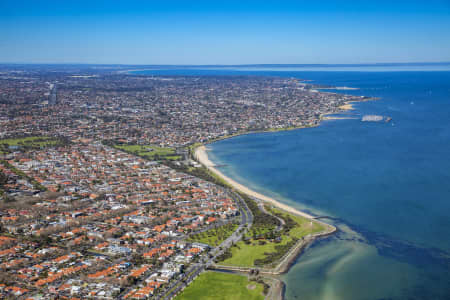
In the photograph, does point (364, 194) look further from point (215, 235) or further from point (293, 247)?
point (215, 235)

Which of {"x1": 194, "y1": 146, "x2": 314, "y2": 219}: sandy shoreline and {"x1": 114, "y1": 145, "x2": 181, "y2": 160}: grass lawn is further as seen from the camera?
{"x1": 114, "y1": 145, "x2": 181, "y2": 160}: grass lawn

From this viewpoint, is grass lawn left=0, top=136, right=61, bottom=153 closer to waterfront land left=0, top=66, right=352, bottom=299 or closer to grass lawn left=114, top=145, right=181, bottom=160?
waterfront land left=0, top=66, right=352, bottom=299

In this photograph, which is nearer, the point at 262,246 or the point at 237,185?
the point at 262,246

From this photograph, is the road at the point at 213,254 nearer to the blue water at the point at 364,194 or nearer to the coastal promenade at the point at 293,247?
the coastal promenade at the point at 293,247

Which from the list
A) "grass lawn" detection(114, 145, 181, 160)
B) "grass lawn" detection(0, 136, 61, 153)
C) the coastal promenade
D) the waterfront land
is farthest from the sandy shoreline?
"grass lawn" detection(0, 136, 61, 153)

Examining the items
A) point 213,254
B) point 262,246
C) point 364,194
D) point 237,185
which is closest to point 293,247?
point 262,246

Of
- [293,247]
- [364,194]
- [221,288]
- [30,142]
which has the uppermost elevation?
[30,142]

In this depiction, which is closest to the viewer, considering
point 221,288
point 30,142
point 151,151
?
point 221,288

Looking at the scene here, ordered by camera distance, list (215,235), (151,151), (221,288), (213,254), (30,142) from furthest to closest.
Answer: (30,142), (151,151), (215,235), (213,254), (221,288)
